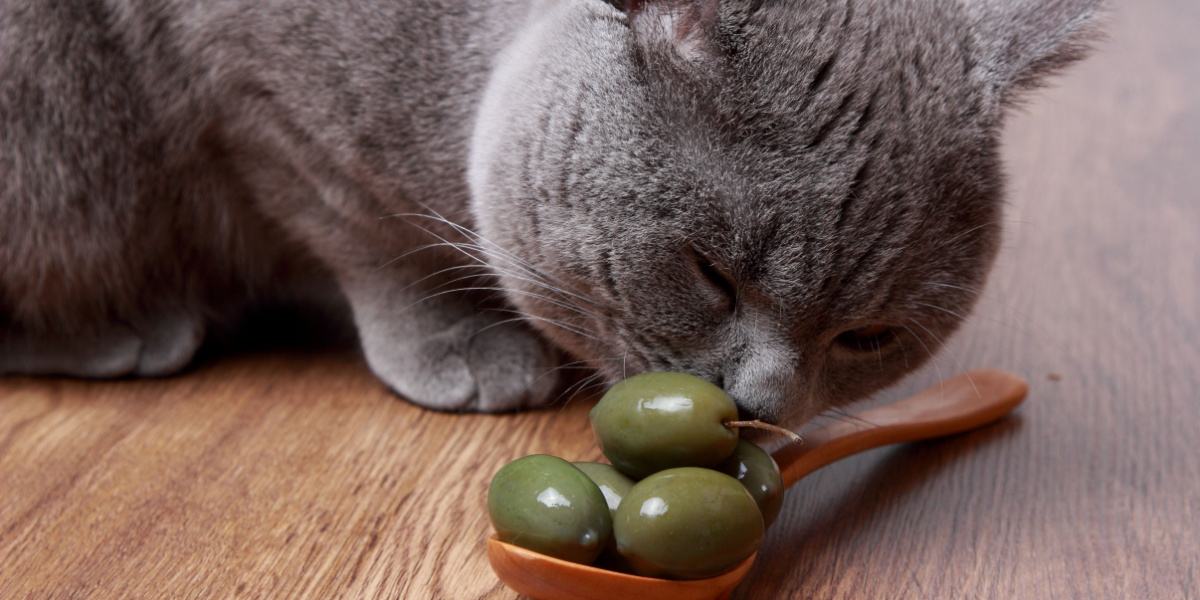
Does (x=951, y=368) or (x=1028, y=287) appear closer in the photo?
(x=951, y=368)

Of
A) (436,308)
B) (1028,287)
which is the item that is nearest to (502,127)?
(436,308)

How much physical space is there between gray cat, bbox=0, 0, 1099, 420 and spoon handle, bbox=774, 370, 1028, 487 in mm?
49

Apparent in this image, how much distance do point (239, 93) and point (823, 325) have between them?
28.2 inches

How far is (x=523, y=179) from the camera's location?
3.51 feet

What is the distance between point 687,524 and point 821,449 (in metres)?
0.31

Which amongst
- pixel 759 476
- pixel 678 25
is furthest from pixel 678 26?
pixel 759 476

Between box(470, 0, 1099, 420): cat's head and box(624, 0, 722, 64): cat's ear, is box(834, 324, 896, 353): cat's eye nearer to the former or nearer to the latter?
box(470, 0, 1099, 420): cat's head

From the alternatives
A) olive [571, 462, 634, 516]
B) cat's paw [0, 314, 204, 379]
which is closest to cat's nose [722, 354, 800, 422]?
olive [571, 462, 634, 516]

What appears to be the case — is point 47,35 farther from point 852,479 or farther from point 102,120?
point 852,479

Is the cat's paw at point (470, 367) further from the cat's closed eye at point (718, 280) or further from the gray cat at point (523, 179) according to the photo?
the cat's closed eye at point (718, 280)

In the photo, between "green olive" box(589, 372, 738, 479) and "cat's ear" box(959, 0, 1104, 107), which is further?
"cat's ear" box(959, 0, 1104, 107)

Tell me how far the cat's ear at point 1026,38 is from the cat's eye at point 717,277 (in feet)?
0.98

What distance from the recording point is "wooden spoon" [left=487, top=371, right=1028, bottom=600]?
0.85 meters

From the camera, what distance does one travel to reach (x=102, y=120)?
1.28 m
